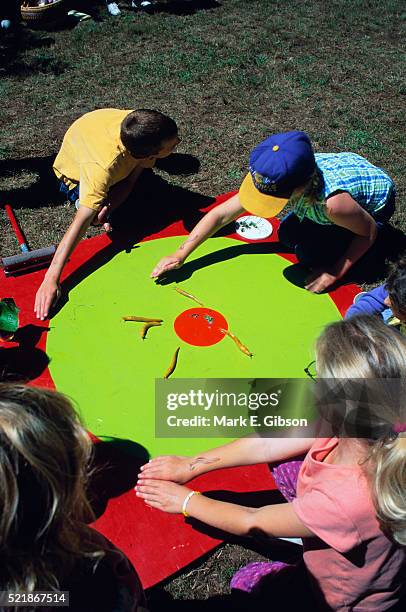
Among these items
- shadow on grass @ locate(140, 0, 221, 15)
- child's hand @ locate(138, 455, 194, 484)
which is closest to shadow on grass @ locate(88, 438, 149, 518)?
child's hand @ locate(138, 455, 194, 484)

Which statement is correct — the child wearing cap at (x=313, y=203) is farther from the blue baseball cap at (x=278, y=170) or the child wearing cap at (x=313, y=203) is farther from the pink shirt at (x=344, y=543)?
the pink shirt at (x=344, y=543)

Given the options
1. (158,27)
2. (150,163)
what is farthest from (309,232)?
(158,27)

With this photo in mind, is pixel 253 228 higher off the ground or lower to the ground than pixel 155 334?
higher

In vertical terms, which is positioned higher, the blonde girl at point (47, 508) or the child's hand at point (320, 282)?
the blonde girl at point (47, 508)

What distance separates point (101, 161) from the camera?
2828 mm

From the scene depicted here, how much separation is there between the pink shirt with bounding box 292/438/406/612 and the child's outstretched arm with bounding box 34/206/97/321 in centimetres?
151

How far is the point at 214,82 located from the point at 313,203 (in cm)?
264

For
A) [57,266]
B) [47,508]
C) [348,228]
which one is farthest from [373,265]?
[47,508]

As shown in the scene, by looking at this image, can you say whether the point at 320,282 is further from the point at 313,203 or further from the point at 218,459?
the point at 218,459

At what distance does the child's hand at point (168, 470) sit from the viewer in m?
1.85

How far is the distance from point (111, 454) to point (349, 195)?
61.0 inches

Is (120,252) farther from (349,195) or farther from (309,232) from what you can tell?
(349,195)

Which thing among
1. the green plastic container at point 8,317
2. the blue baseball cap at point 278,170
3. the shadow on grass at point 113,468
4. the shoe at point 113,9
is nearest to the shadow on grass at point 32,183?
the green plastic container at point 8,317

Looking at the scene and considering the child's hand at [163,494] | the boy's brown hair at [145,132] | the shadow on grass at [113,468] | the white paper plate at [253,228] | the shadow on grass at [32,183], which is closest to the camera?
the child's hand at [163,494]
